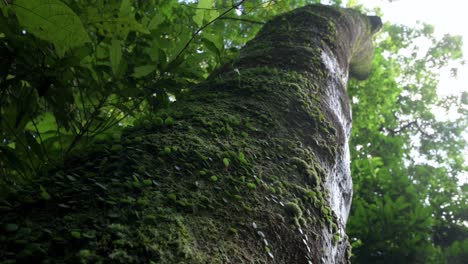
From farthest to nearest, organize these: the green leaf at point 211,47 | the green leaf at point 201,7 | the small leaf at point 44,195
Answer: the green leaf at point 211,47 < the green leaf at point 201,7 < the small leaf at point 44,195

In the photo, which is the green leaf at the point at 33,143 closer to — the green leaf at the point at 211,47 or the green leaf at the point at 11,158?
the green leaf at the point at 11,158

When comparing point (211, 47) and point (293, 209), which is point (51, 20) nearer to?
point (293, 209)

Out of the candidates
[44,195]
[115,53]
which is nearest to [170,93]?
[115,53]

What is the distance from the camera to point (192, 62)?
1.83 metres

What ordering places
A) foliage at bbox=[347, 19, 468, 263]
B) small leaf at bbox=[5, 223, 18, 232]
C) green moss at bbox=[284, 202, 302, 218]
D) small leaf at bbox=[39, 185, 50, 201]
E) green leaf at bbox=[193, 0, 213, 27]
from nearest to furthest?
small leaf at bbox=[5, 223, 18, 232], small leaf at bbox=[39, 185, 50, 201], green moss at bbox=[284, 202, 302, 218], green leaf at bbox=[193, 0, 213, 27], foliage at bbox=[347, 19, 468, 263]

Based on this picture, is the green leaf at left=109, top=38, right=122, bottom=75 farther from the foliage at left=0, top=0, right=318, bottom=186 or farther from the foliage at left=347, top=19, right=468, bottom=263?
the foliage at left=347, top=19, right=468, bottom=263

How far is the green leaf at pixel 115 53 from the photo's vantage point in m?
1.38

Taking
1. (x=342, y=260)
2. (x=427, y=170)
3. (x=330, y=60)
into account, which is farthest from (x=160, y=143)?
(x=427, y=170)

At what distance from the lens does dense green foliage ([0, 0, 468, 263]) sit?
136 centimetres

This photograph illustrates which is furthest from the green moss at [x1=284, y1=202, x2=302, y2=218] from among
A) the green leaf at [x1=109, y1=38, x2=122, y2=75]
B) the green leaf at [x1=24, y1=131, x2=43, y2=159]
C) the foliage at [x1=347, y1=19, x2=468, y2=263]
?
the foliage at [x1=347, y1=19, x2=468, y2=263]

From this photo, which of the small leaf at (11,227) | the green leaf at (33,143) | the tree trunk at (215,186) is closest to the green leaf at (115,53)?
the tree trunk at (215,186)

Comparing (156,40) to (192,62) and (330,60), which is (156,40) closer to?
(192,62)

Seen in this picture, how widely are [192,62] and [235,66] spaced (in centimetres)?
51

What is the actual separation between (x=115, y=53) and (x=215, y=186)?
1.99ft
